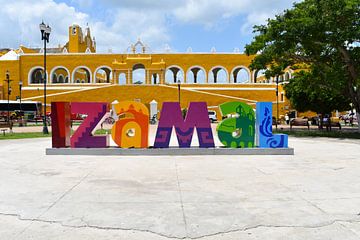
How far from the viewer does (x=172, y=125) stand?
1384 centimetres

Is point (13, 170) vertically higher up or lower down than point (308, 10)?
lower down

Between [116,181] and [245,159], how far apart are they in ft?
16.9

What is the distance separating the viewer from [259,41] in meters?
25.9

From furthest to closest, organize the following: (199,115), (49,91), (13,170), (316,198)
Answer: (49,91) < (199,115) < (13,170) < (316,198)

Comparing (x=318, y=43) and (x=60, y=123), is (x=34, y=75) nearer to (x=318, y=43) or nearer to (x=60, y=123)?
(x=318, y=43)

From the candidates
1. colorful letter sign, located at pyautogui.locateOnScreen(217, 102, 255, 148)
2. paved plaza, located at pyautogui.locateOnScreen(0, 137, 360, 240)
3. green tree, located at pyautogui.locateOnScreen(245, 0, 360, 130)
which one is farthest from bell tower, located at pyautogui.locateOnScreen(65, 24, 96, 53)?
paved plaza, located at pyautogui.locateOnScreen(0, 137, 360, 240)

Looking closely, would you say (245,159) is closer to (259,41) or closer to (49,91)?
(259,41)

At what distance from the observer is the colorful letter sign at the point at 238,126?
13789 millimetres

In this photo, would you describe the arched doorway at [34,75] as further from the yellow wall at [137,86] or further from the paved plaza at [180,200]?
the paved plaza at [180,200]

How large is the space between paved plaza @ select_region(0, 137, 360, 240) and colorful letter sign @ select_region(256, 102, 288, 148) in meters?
2.70

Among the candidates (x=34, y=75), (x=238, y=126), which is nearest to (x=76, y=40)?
(x=34, y=75)

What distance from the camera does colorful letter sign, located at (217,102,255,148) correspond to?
13.8m

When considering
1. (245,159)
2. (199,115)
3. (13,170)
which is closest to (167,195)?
(13,170)

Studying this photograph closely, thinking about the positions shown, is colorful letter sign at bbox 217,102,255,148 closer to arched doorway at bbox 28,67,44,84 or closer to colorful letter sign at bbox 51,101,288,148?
colorful letter sign at bbox 51,101,288,148
